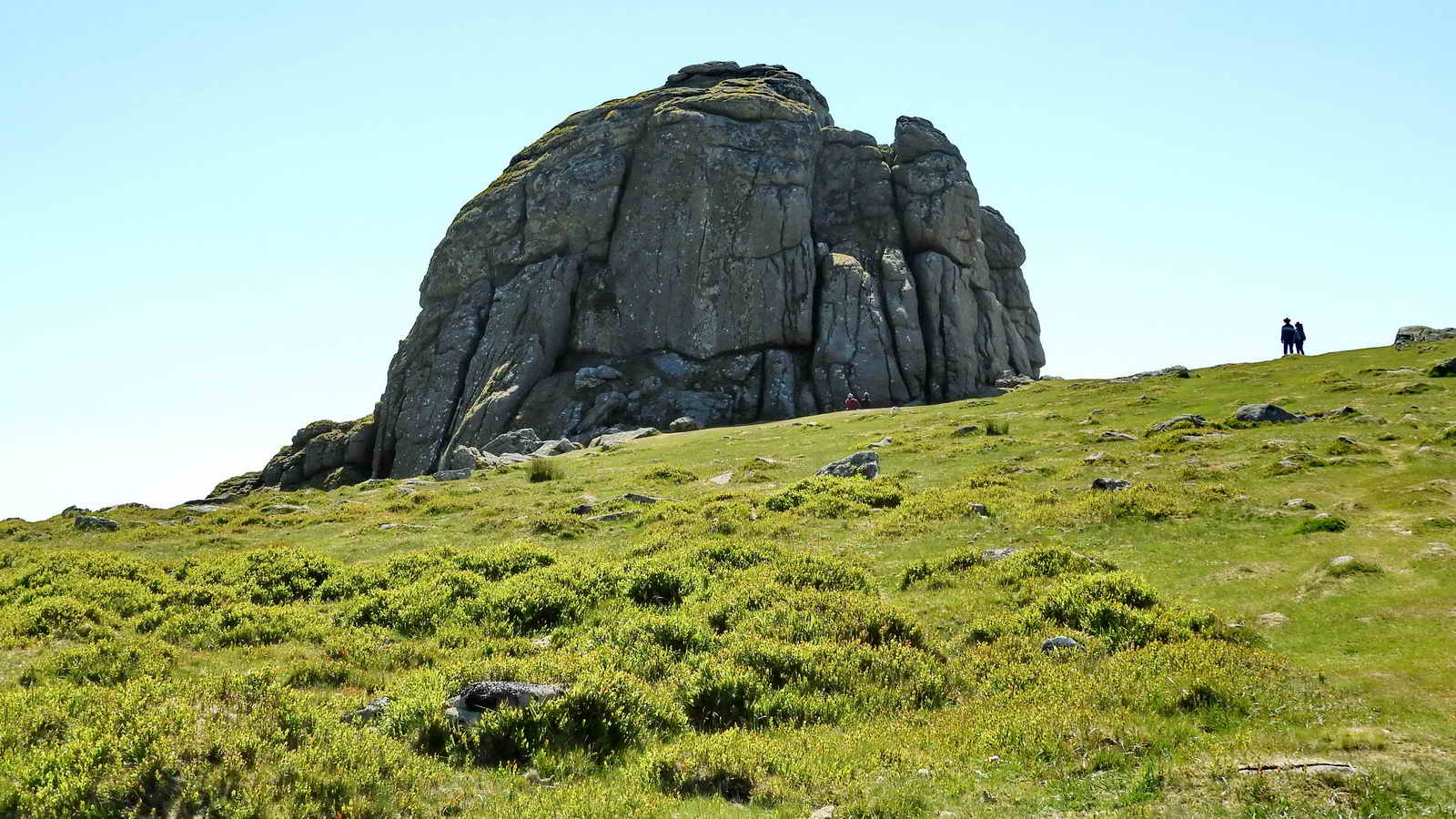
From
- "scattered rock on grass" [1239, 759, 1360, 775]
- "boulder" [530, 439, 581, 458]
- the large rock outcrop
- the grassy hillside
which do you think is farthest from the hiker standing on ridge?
"scattered rock on grass" [1239, 759, 1360, 775]

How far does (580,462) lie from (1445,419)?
141ft

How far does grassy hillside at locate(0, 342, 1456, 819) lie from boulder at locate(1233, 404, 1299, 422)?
5058mm

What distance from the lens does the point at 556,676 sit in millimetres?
14516

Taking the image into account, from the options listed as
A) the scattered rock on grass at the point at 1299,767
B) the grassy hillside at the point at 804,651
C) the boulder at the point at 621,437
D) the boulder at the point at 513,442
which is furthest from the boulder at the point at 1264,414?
the boulder at the point at 513,442

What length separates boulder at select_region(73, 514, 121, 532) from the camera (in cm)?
3688

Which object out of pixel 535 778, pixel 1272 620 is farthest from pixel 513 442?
pixel 535 778

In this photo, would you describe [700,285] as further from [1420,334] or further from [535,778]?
[535,778]

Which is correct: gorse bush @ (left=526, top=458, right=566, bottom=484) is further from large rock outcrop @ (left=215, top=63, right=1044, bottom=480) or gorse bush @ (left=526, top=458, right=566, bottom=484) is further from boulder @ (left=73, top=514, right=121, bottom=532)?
large rock outcrop @ (left=215, top=63, right=1044, bottom=480)

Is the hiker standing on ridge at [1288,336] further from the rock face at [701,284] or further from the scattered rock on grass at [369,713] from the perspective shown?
the scattered rock on grass at [369,713]

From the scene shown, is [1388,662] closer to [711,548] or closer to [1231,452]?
[711,548]

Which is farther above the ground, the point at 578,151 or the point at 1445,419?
the point at 578,151

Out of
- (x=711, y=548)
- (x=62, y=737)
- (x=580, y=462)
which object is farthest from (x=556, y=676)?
(x=580, y=462)

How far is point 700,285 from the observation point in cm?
9188

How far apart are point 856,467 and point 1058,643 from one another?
Answer: 828 inches
